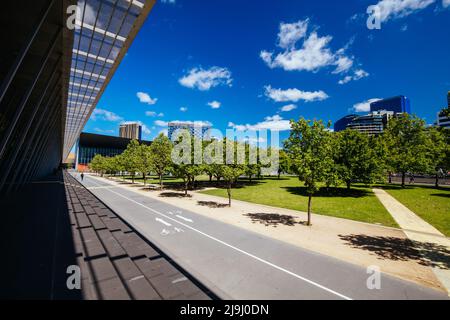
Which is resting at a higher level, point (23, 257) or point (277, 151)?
point (277, 151)

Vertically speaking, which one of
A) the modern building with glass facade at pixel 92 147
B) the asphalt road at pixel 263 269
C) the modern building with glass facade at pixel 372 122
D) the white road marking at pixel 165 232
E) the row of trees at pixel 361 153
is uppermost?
the modern building with glass facade at pixel 372 122

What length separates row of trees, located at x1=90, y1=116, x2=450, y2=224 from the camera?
38.5 ft

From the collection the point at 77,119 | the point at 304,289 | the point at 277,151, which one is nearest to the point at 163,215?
the point at 304,289

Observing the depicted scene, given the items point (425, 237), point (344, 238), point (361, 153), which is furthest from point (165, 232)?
point (361, 153)

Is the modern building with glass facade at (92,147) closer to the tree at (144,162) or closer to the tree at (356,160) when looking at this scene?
the tree at (144,162)

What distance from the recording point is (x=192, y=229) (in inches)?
435

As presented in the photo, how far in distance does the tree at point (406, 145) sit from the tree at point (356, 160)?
1053 cm

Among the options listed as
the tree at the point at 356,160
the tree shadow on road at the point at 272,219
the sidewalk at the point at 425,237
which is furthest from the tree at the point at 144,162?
the sidewalk at the point at 425,237

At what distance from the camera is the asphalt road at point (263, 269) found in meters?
5.46

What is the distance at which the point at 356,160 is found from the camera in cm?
2445

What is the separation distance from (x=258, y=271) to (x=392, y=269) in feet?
16.0

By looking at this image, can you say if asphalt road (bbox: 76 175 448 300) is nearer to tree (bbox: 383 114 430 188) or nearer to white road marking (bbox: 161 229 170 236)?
white road marking (bbox: 161 229 170 236)

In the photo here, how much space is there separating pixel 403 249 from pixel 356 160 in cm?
1839
